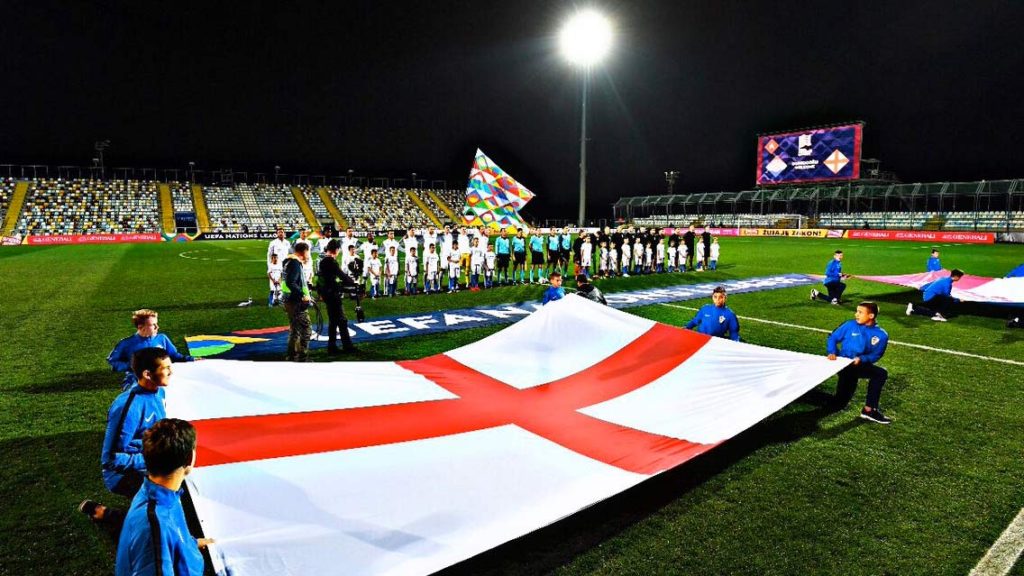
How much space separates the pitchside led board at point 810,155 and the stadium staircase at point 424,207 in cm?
3413

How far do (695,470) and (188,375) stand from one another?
4.42 m

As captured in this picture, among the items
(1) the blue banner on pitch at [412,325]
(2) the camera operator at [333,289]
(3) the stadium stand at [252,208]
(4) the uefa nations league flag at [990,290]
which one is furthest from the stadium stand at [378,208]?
(4) the uefa nations league flag at [990,290]

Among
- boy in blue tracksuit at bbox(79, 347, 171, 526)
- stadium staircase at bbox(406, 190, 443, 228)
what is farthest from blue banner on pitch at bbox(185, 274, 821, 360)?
stadium staircase at bbox(406, 190, 443, 228)

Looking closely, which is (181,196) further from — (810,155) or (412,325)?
(810,155)

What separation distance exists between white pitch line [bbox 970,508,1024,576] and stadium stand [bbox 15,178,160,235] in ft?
181

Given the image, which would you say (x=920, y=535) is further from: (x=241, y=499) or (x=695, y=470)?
(x=241, y=499)

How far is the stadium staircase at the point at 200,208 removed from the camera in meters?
51.8

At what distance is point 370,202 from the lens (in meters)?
65.4

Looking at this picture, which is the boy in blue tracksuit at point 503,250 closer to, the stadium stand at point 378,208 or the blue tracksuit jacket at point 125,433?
the blue tracksuit jacket at point 125,433

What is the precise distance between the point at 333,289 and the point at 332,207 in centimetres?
5756

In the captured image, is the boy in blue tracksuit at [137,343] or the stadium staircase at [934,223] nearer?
the boy in blue tracksuit at [137,343]

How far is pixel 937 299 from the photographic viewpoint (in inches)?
446

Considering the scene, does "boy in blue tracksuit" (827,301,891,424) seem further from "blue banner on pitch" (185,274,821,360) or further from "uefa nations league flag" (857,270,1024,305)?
"uefa nations league flag" (857,270,1024,305)

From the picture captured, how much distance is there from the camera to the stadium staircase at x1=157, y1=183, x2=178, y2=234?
4940 cm
